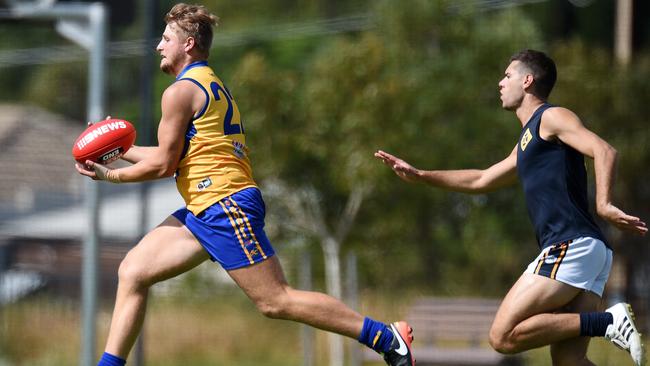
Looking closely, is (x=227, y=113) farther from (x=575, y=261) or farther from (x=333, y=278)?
(x=333, y=278)

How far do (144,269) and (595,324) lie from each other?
2281mm

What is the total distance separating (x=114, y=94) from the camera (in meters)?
16.7

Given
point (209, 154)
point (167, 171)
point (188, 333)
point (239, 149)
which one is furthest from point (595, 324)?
point (188, 333)

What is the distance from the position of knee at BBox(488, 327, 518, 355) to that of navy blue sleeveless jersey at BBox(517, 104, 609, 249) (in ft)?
1.62

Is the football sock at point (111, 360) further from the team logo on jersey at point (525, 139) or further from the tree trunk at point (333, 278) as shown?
the tree trunk at point (333, 278)

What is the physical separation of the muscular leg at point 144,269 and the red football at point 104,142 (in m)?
0.50

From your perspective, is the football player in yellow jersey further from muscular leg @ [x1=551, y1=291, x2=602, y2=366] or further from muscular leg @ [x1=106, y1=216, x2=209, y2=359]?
muscular leg @ [x1=551, y1=291, x2=602, y2=366]

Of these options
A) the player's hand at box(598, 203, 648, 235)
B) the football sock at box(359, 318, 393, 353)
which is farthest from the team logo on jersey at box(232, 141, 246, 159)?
the player's hand at box(598, 203, 648, 235)

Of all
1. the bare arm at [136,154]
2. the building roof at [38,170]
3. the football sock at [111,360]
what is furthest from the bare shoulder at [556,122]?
the building roof at [38,170]

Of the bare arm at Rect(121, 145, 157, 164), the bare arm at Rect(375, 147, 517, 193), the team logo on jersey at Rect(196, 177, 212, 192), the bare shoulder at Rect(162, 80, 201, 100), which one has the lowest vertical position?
the bare arm at Rect(375, 147, 517, 193)

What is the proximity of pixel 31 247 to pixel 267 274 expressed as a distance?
7.85 m

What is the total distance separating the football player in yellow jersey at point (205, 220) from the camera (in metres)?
5.59

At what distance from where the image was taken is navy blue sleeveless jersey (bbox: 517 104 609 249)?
573 centimetres

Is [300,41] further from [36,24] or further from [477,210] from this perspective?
[36,24]
